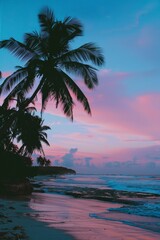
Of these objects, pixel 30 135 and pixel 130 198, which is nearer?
pixel 130 198

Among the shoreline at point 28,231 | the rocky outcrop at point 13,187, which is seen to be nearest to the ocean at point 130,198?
the shoreline at point 28,231

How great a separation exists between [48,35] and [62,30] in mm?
867

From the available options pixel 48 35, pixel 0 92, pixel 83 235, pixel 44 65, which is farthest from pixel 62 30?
pixel 83 235

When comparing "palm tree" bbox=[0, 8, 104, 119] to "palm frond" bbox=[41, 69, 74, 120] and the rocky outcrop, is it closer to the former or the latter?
"palm frond" bbox=[41, 69, 74, 120]

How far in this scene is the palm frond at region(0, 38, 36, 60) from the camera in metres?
15.2

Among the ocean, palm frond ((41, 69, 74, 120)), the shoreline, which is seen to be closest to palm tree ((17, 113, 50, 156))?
the ocean

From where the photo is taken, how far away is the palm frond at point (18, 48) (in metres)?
15.2

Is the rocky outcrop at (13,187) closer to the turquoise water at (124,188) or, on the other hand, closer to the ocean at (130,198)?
the ocean at (130,198)

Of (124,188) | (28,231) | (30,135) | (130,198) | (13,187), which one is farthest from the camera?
(124,188)

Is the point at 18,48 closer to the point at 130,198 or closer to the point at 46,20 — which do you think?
the point at 46,20

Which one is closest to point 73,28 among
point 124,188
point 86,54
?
point 86,54

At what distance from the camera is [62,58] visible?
1620 centimetres

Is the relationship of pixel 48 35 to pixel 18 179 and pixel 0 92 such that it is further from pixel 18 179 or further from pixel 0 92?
pixel 18 179

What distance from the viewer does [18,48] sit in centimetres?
1555
